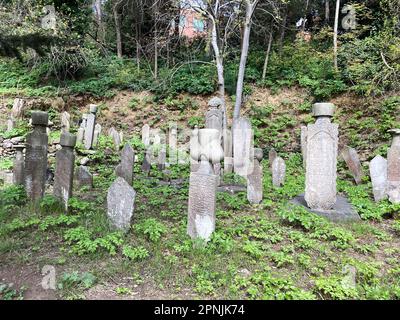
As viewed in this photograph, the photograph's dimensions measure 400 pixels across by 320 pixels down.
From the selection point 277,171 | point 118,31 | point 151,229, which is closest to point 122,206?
point 151,229

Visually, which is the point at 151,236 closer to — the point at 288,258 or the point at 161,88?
the point at 288,258

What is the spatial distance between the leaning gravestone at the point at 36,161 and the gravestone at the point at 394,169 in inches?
263

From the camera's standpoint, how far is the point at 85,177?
6574 millimetres

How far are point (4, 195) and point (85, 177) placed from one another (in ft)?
5.73

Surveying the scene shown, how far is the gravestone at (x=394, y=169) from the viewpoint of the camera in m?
5.83

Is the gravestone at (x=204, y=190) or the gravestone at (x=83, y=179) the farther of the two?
the gravestone at (x=83, y=179)

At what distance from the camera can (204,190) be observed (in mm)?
4156

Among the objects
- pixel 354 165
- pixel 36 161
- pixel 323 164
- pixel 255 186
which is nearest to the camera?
pixel 36 161

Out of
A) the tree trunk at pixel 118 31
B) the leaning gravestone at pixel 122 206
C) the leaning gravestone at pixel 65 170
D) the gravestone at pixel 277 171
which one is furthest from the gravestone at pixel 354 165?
the tree trunk at pixel 118 31

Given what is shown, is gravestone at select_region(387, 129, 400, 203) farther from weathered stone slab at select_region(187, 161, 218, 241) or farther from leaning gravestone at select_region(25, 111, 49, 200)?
leaning gravestone at select_region(25, 111, 49, 200)

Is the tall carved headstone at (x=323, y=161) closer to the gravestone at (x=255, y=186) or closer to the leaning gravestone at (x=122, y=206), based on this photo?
the gravestone at (x=255, y=186)

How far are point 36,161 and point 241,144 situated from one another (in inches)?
221

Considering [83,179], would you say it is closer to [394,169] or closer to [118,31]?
[394,169]

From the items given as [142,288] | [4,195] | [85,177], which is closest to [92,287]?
[142,288]
